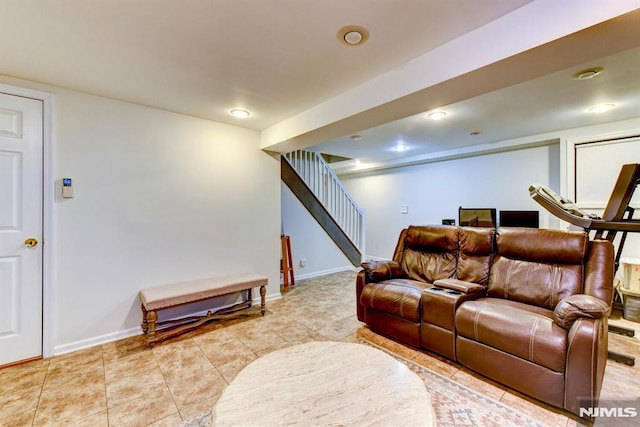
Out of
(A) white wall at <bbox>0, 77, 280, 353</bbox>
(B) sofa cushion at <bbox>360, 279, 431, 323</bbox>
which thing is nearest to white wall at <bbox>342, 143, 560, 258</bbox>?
(B) sofa cushion at <bbox>360, 279, 431, 323</bbox>

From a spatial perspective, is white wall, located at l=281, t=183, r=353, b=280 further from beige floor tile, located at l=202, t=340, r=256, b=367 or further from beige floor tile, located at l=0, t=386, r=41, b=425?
beige floor tile, located at l=0, t=386, r=41, b=425

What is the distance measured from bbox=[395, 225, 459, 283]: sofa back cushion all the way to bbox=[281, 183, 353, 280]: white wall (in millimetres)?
2030

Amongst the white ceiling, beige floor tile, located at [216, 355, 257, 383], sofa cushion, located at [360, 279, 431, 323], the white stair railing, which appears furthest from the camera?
the white stair railing

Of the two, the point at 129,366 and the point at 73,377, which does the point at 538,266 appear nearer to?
the point at 129,366

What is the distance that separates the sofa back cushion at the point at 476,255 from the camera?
2611 millimetres

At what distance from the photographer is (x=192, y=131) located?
3.14 m

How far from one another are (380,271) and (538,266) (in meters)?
1.36

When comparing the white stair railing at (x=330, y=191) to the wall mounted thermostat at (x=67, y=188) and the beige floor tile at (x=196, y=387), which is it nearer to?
the wall mounted thermostat at (x=67, y=188)

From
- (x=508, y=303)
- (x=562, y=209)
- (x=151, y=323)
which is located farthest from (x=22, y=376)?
(x=562, y=209)

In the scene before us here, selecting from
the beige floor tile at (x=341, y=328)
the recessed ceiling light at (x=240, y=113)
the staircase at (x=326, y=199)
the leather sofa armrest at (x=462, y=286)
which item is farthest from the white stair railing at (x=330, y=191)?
the leather sofa armrest at (x=462, y=286)

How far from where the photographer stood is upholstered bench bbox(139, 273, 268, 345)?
254 centimetres

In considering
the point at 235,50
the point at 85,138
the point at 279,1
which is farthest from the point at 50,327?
the point at 279,1

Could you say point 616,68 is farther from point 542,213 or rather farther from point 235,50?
point 235,50

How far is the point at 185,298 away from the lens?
8.68 feet
